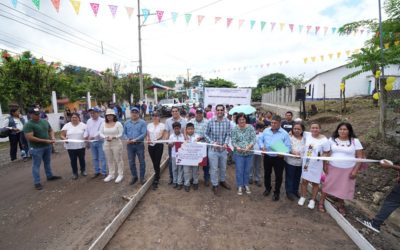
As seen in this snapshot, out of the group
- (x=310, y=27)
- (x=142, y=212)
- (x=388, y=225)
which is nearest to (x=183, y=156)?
(x=142, y=212)

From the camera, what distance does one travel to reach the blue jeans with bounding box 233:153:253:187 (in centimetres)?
467

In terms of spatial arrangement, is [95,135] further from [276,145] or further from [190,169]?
[276,145]

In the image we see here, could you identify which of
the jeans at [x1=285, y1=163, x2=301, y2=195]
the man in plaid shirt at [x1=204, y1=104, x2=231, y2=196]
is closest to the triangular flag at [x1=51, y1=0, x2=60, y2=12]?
the man in plaid shirt at [x1=204, y1=104, x2=231, y2=196]

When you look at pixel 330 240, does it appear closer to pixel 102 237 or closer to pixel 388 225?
pixel 388 225

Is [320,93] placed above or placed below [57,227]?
above

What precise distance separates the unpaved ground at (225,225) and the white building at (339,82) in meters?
26.2

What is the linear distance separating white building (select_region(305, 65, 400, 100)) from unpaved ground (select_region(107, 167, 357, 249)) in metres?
26.2

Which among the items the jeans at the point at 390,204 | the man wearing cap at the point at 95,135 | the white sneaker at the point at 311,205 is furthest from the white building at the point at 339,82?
the man wearing cap at the point at 95,135

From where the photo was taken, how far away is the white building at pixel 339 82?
83.1 feet

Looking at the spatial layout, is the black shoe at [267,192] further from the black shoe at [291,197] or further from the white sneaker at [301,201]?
the white sneaker at [301,201]

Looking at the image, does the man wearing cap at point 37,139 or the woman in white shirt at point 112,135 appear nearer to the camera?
the man wearing cap at point 37,139

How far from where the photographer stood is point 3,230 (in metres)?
3.66

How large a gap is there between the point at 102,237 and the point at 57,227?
1.22m

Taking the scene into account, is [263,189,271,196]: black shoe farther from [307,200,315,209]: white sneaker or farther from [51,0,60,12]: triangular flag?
[51,0,60,12]: triangular flag
